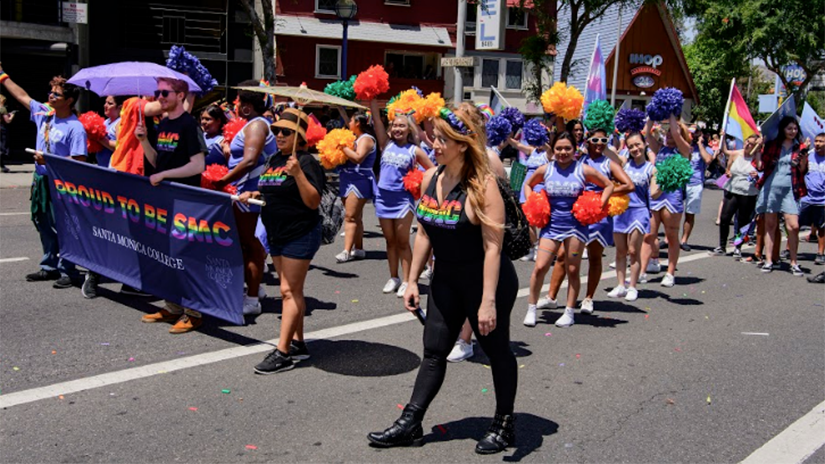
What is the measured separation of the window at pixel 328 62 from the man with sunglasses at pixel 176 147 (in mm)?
29115

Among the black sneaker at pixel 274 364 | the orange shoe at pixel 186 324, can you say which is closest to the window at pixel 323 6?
the orange shoe at pixel 186 324

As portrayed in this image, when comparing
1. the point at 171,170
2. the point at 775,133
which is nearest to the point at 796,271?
the point at 775,133

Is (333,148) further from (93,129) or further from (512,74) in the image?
(512,74)

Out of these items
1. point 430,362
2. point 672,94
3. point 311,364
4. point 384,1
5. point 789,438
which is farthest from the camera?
point 384,1

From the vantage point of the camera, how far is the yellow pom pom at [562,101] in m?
8.12

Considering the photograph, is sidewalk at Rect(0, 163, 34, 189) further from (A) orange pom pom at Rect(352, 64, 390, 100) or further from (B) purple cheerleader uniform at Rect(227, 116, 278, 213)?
(B) purple cheerleader uniform at Rect(227, 116, 278, 213)

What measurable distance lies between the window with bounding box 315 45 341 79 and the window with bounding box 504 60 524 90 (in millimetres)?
9373

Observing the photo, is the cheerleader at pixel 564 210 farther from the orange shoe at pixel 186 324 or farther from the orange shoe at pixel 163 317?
the orange shoe at pixel 163 317

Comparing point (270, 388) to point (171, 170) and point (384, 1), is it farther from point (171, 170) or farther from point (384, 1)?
point (384, 1)

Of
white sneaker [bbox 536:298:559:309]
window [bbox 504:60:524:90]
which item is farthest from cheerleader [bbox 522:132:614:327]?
window [bbox 504:60:524:90]

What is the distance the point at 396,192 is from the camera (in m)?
8.58

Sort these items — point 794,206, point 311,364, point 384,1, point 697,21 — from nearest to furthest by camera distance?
1. point 311,364
2. point 794,206
3. point 697,21
4. point 384,1

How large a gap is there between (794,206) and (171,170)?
25.9 ft

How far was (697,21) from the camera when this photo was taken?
1144 inches
